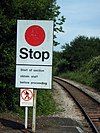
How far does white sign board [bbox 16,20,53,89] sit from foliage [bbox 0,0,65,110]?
156 inches

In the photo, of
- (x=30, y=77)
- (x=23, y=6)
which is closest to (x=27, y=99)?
(x=30, y=77)

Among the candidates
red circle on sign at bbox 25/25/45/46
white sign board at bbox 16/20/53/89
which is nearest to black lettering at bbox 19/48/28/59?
white sign board at bbox 16/20/53/89

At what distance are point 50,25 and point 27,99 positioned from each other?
2.33 meters

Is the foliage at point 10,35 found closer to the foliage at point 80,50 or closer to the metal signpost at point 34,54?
the metal signpost at point 34,54

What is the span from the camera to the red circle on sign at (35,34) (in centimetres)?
1373

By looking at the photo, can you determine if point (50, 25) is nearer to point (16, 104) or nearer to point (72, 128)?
point (72, 128)

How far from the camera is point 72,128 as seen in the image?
16.0 m

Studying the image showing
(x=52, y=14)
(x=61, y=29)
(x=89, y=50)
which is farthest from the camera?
(x=89, y=50)

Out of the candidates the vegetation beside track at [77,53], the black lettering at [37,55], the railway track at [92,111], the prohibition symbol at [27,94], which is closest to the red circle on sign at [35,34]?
the black lettering at [37,55]

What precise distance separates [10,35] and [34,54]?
4631 millimetres

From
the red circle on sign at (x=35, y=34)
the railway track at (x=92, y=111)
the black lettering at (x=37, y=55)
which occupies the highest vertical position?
the red circle on sign at (x=35, y=34)

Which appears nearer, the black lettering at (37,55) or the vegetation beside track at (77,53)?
the black lettering at (37,55)

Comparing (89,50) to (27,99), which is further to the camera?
(89,50)

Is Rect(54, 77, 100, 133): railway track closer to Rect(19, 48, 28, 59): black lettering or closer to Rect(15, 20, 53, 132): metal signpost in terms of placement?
Rect(15, 20, 53, 132): metal signpost
